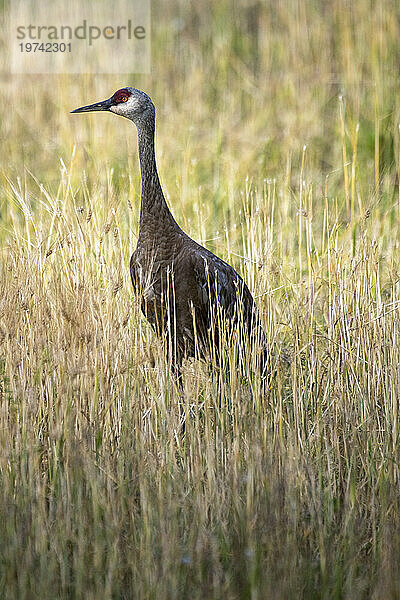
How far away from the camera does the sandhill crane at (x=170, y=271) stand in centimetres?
398

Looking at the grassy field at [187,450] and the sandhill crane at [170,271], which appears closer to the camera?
the grassy field at [187,450]

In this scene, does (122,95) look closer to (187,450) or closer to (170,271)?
(170,271)

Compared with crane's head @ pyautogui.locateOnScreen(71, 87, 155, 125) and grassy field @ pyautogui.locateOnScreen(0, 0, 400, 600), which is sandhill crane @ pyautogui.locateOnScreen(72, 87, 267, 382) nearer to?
crane's head @ pyautogui.locateOnScreen(71, 87, 155, 125)

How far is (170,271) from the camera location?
13.0ft

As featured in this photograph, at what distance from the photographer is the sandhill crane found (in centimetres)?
398

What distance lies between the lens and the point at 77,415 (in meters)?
3.12

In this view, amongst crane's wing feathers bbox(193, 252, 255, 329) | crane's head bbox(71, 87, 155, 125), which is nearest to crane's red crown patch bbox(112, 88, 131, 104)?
crane's head bbox(71, 87, 155, 125)

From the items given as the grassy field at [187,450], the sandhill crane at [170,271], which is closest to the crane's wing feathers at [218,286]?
the sandhill crane at [170,271]

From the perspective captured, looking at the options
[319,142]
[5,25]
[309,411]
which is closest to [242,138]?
[319,142]

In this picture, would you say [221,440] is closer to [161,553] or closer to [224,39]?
[161,553]

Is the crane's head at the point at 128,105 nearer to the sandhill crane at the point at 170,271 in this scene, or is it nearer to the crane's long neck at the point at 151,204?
the sandhill crane at the point at 170,271

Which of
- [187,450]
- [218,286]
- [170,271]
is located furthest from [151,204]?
[187,450]

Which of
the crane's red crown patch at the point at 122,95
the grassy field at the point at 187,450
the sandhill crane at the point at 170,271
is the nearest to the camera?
the grassy field at the point at 187,450

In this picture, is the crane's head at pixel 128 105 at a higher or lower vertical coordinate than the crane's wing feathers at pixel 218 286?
higher
